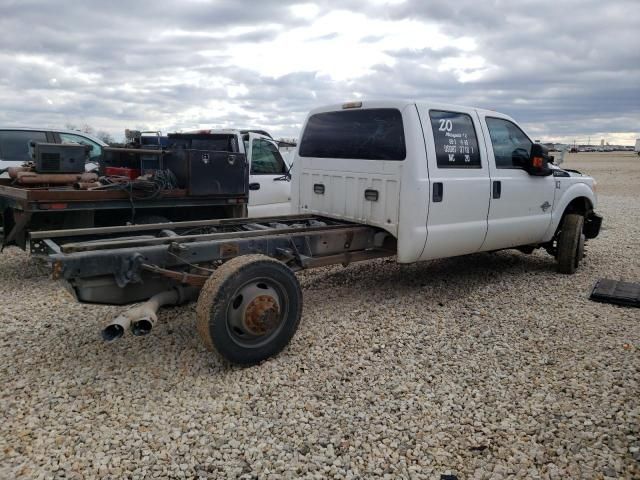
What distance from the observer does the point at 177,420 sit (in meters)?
3.45

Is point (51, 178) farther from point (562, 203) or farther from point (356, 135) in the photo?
point (562, 203)

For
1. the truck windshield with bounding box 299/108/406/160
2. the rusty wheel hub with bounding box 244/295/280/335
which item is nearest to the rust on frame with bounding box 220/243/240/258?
the rusty wheel hub with bounding box 244/295/280/335

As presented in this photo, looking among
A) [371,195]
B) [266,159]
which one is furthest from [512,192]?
[266,159]

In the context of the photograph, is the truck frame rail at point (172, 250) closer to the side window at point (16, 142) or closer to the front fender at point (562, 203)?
the front fender at point (562, 203)

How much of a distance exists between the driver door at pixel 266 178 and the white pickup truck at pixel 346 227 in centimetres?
196

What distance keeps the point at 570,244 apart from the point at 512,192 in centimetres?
139

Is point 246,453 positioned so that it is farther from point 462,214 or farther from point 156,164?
point 156,164

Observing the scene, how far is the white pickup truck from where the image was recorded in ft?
13.1

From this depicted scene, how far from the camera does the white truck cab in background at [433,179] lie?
17.6ft

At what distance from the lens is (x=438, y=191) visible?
5.43 metres

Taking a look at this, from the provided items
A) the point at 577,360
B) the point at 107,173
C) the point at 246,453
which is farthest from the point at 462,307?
the point at 107,173

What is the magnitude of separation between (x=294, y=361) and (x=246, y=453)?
1.24 metres

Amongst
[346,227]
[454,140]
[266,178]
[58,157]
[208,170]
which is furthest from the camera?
[266,178]

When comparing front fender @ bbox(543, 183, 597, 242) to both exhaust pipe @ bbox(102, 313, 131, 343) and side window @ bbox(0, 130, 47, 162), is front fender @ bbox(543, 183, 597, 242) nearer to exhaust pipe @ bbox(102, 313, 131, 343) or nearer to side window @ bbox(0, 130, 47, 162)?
exhaust pipe @ bbox(102, 313, 131, 343)
